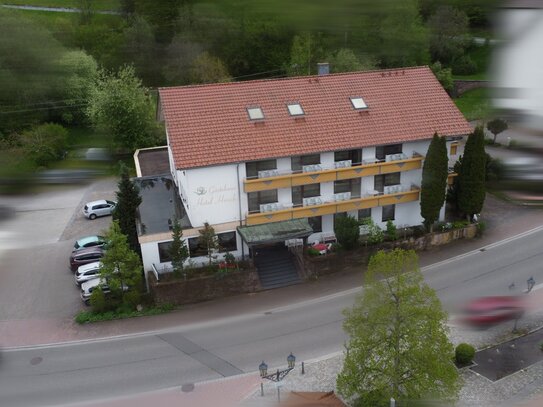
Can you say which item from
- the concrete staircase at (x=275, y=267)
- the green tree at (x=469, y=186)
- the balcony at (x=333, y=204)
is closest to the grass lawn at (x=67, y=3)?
the green tree at (x=469, y=186)

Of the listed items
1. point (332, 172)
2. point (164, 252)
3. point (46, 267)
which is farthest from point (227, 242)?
point (46, 267)

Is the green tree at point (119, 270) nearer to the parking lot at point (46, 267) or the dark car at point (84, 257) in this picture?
the parking lot at point (46, 267)

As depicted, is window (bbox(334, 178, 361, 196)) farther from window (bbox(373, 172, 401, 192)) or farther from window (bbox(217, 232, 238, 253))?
window (bbox(217, 232, 238, 253))

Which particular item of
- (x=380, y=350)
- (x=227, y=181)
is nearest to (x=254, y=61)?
(x=380, y=350)

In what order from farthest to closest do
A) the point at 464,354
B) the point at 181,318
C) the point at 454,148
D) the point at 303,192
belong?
the point at 454,148, the point at 303,192, the point at 181,318, the point at 464,354

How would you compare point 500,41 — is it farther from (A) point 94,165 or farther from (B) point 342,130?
(B) point 342,130

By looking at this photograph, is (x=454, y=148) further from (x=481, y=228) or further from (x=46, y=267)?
(x=46, y=267)
